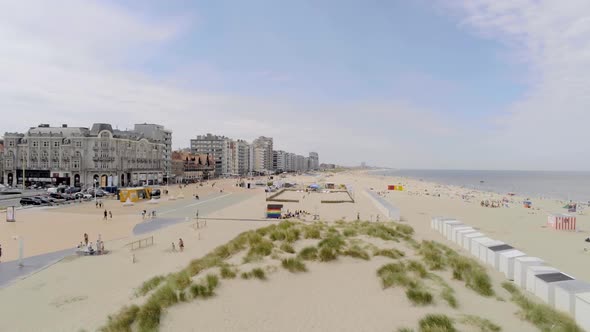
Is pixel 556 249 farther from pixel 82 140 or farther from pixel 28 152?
pixel 28 152

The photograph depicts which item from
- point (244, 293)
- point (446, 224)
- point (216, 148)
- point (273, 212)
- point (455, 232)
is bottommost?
point (273, 212)

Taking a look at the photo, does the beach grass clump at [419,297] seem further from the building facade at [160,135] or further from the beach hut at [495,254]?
the building facade at [160,135]

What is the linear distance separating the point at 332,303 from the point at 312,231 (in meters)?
7.42

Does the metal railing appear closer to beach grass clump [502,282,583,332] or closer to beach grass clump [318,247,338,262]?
beach grass clump [318,247,338,262]

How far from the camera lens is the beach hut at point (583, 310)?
360 inches

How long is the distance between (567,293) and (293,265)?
843 centimetres

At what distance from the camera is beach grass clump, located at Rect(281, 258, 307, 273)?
1213cm

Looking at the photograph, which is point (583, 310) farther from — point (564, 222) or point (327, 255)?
point (564, 222)

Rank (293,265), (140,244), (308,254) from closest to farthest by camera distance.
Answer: (293,265) → (308,254) → (140,244)

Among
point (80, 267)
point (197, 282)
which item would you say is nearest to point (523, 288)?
point (197, 282)

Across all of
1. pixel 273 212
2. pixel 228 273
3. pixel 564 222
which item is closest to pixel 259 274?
pixel 228 273

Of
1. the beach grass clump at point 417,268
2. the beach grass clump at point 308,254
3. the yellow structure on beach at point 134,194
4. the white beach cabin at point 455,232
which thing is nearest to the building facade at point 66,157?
the yellow structure on beach at point 134,194

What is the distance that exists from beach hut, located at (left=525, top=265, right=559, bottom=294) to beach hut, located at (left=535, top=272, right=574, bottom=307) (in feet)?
0.71

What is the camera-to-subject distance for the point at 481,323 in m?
8.52
